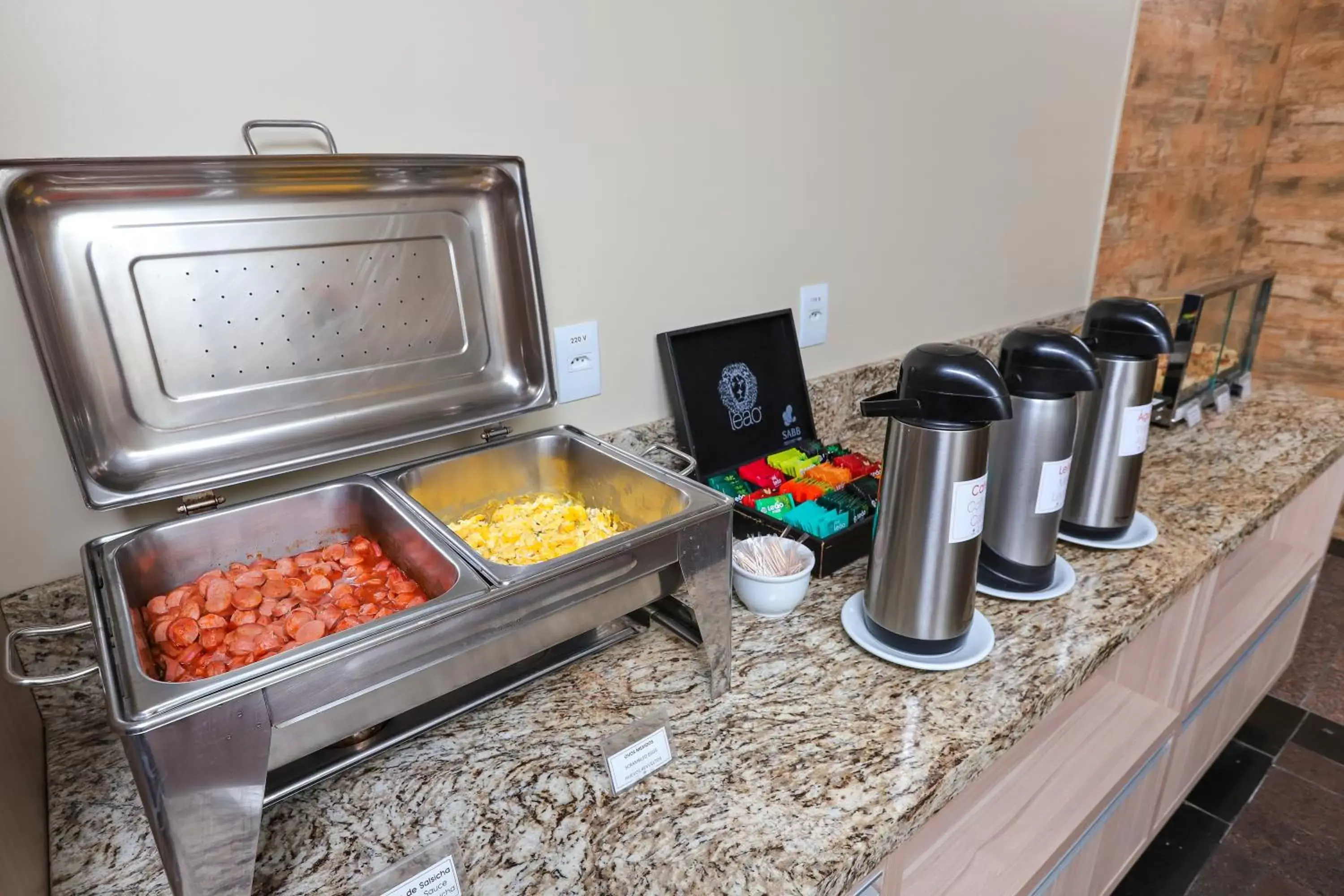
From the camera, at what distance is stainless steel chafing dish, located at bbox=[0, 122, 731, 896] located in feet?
1.90

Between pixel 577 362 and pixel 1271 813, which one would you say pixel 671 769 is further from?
pixel 1271 813

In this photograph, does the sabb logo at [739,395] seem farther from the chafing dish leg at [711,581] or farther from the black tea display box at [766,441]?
the chafing dish leg at [711,581]

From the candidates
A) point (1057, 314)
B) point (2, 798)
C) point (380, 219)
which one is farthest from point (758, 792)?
point (1057, 314)

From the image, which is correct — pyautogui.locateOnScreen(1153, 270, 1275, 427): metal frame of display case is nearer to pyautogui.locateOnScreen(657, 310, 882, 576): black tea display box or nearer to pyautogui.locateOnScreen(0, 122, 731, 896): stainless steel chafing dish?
pyautogui.locateOnScreen(657, 310, 882, 576): black tea display box

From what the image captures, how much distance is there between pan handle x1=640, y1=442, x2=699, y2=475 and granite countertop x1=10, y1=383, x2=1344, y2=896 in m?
0.22

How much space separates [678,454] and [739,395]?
0.30 m

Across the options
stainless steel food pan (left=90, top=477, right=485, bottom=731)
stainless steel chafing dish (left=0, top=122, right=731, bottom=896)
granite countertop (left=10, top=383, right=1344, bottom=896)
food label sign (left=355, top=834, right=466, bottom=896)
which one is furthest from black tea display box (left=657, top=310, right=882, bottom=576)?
food label sign (left=355, top=834, right=466, bottom=896)

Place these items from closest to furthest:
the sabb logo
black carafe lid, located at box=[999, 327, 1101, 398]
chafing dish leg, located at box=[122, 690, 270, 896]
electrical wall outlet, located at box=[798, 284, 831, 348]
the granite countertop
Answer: chafing dish leg, located at box=[122, 690, 270, 896] < the granite countertop < black carafe lid, located at box=[999, 327, 1101, 398] < the sabb logo < electrical wall outlet, located at box=[798, 284, 831, 348]

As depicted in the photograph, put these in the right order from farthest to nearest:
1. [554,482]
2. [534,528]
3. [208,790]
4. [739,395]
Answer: [739,395], [554,482], [534,528], [208,790]

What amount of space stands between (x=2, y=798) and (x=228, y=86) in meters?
0.71

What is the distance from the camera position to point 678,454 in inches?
42.0

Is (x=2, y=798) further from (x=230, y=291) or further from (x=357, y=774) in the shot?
(x=230, y=291)

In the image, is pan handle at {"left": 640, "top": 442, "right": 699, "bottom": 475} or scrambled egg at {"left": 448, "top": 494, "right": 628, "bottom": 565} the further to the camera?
pan handle at {"left": 640, "top": 442, "right": 699, "bottom": 475}

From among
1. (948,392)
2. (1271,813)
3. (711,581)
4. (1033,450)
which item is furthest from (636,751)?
(1271,813)
